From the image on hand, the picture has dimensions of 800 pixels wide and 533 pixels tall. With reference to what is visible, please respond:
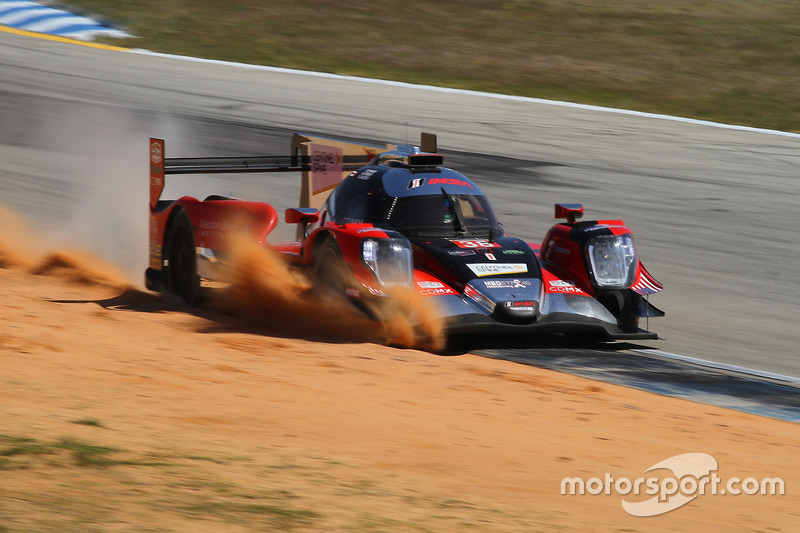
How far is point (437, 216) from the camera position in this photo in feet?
32.9

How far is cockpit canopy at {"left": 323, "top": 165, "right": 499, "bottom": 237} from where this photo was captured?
9945mm

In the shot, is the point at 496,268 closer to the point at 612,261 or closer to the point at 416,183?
the point at 612,261

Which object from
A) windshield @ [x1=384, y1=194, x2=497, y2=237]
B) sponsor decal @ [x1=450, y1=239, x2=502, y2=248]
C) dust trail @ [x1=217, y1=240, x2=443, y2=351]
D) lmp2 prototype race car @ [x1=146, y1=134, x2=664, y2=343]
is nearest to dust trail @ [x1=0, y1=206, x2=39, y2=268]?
lmp2 prototype race car @ [x1=146, y1=134, x2=664, y2=343]

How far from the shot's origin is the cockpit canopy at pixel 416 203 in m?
9.95

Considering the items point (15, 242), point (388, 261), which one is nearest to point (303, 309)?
point (388, 261)

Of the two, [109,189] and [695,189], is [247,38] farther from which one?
[695,189]

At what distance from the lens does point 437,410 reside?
269 inches

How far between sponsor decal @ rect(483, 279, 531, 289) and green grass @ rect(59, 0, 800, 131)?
14.5 m

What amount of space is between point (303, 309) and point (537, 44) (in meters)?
20.2

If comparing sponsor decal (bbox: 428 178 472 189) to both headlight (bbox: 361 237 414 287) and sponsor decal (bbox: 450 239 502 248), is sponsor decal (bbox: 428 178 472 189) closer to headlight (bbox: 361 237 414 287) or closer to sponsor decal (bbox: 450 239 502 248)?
sponsor decal (bbox: 450 239 502 248)

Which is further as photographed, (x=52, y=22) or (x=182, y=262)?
(x=52, y=22)

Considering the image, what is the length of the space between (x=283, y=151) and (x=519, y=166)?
436cm

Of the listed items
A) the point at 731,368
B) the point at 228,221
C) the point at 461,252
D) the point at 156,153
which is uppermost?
the point at 156,153

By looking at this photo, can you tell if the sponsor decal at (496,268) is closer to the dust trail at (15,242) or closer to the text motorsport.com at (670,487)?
the text motorsport.com at (670,487)
